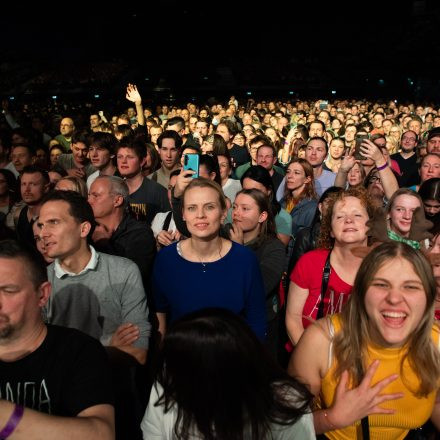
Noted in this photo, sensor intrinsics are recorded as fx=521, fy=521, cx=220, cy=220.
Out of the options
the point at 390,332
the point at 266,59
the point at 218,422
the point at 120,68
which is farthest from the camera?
the point at 266,59

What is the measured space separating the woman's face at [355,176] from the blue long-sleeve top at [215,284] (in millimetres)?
2841

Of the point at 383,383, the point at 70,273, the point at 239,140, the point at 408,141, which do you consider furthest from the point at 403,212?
the point at 239,140

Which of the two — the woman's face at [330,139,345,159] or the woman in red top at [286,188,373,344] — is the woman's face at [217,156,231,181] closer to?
the woman's face at [330,139,345,159]

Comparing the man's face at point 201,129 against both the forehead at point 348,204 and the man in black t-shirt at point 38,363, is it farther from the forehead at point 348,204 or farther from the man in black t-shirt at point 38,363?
the man in black t-shirt at point 38,363

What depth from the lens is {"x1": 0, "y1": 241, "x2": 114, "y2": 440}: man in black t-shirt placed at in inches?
68.2

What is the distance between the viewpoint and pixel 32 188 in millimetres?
4160

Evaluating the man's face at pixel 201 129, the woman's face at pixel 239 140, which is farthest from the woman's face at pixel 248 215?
the man's face at pixel 201 129

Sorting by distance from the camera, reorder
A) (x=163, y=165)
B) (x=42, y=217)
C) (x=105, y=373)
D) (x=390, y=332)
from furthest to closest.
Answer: (x=163, y=165), (x=42, y=217), (x=390, y=332), (x=105, y=373)

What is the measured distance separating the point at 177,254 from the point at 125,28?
31708mm

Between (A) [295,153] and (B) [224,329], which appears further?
(A) [295,153]

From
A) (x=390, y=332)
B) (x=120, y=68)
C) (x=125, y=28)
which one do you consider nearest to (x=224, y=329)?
(x=390, y=332)

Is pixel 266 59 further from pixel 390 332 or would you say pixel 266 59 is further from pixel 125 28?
pixel 390 332

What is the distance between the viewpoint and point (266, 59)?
37938mm

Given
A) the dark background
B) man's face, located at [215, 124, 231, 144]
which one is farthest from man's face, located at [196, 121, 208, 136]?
the dark background
